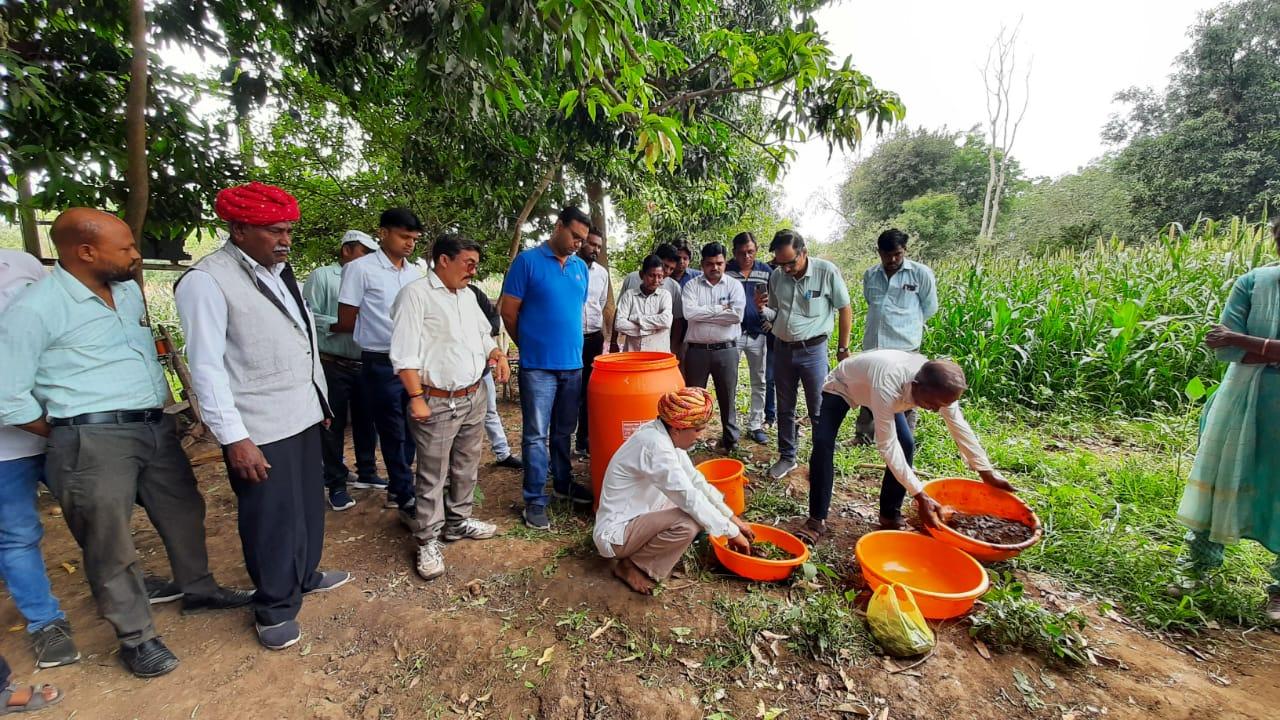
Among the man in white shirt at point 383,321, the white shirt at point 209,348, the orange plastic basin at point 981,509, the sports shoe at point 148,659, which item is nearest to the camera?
the white shirt at point 209,348

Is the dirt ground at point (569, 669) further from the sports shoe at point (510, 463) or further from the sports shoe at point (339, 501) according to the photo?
the sports shoe at point (510, 463)

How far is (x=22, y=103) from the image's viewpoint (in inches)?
Answer: 105

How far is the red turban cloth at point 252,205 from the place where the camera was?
79.7 inches

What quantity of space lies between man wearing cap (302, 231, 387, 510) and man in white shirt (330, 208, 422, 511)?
0.18 meters

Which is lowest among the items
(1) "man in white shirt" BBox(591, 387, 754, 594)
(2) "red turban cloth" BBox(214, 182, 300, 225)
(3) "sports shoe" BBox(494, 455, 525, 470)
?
(3) "sports shoe" BBox(494, 455, 525, 470)

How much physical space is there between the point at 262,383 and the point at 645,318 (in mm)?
2641

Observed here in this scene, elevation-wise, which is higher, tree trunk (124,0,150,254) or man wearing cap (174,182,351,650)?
tree trunk (124,0,150,254)

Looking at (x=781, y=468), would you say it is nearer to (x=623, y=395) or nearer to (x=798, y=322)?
(x=798, y=322)

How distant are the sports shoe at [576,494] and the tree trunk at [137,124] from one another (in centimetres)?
301

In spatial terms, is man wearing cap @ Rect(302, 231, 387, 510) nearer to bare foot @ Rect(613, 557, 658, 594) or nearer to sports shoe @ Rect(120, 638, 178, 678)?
sports shoe @ Rect(120, 638, 178, 678)

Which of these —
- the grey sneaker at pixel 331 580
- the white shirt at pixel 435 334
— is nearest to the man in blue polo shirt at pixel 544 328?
the white shirt at pixel 435 334

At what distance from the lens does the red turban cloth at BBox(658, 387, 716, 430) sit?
2.38 meters

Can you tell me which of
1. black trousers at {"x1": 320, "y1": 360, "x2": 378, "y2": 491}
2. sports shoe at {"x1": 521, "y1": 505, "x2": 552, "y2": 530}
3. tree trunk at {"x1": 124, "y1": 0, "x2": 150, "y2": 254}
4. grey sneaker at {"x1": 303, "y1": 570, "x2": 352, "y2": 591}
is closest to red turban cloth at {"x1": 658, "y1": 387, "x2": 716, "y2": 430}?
sports shoe at {"x1": 521, "y1": 505, "x2": 552, "y2": 530}

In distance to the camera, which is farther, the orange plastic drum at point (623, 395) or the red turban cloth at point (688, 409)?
the orange plastic drum at point (623, 395)
